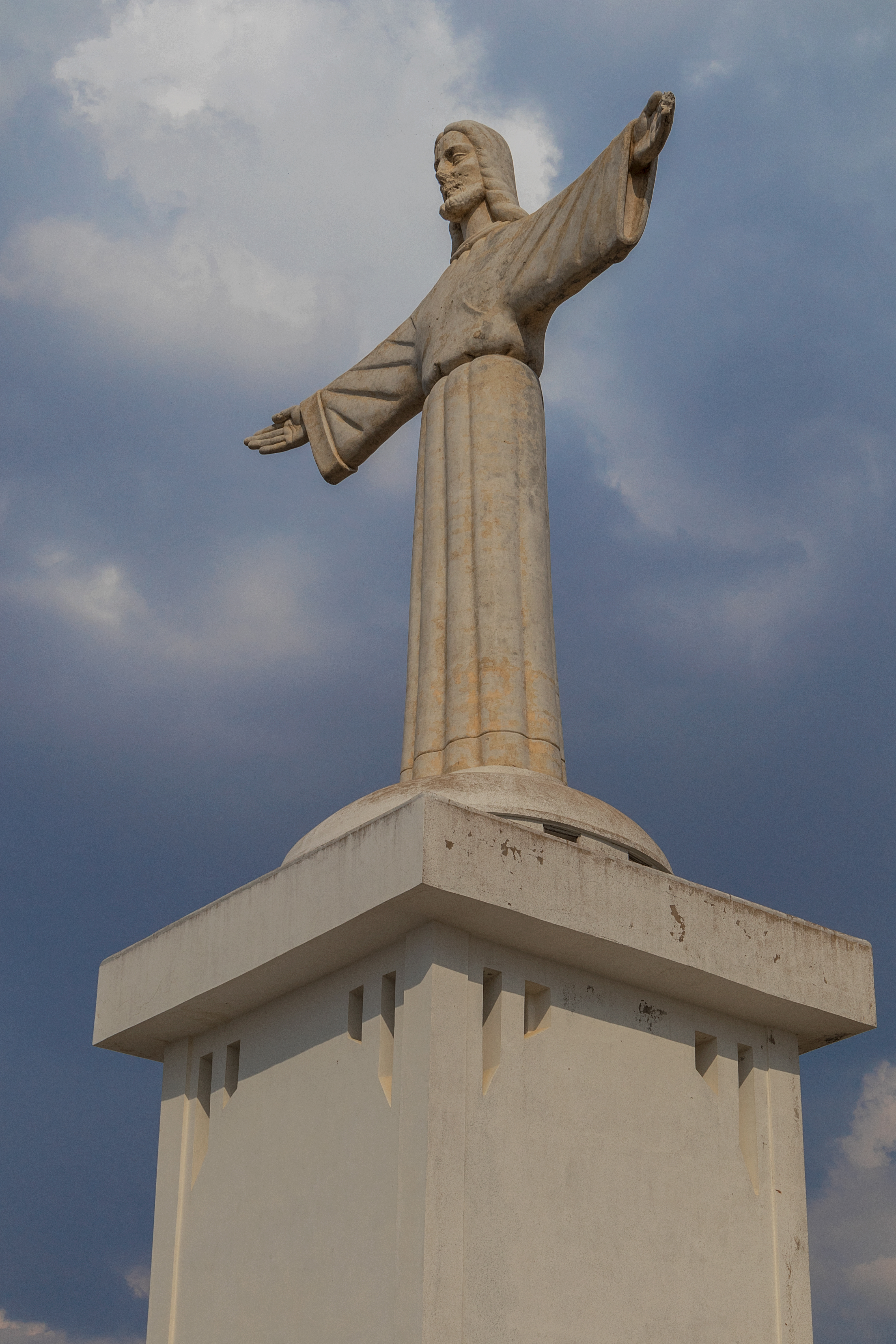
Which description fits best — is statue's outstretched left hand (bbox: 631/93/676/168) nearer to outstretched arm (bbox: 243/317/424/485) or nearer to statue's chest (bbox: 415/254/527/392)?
statue's chest (bbox: 415/254/527/392)

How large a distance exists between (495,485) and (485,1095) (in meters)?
3.76

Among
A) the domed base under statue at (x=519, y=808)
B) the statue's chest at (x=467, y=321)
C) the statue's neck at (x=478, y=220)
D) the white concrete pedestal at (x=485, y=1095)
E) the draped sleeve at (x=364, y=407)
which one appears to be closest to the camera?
the white concrete pedestal at (x=485, y=1095)

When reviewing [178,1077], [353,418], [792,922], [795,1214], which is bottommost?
[795,1214]

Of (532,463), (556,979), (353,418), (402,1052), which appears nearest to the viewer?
(402,1052)

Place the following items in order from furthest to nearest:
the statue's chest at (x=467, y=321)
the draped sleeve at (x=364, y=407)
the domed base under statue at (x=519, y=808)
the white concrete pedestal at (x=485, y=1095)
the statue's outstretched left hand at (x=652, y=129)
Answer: the draped sleeve at (x=364, y=407)
the statue's chest at (x=467, y=321)
the statue's outstretched left hand at (x=652, y=129)
the domed base under statue at (x=519, y=808)
the white concrete pedestal at (x=485, y=1095)

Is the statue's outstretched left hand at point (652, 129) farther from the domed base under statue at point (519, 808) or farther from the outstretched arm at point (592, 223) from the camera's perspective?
the domed base under statue at point (519, 808)

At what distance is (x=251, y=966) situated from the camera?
8.49m

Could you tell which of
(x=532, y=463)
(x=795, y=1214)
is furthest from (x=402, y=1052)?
(x=532, y=463)

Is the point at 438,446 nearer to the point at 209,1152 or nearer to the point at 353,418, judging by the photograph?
the point at 353,418

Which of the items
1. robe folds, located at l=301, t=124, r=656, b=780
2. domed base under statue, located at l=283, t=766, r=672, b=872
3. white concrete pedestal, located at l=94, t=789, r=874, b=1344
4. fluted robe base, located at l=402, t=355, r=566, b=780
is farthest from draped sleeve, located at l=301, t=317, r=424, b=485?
white concrete pedestal, located at l=94, t=789, r=874, b=1344

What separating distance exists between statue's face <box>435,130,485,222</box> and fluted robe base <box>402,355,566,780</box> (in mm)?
1402

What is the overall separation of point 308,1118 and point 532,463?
4106mm

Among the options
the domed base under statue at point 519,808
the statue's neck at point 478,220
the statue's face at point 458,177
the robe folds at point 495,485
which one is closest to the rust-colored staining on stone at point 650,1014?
the domed base under statue at point 519,808

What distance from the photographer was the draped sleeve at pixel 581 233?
9.42 meters
